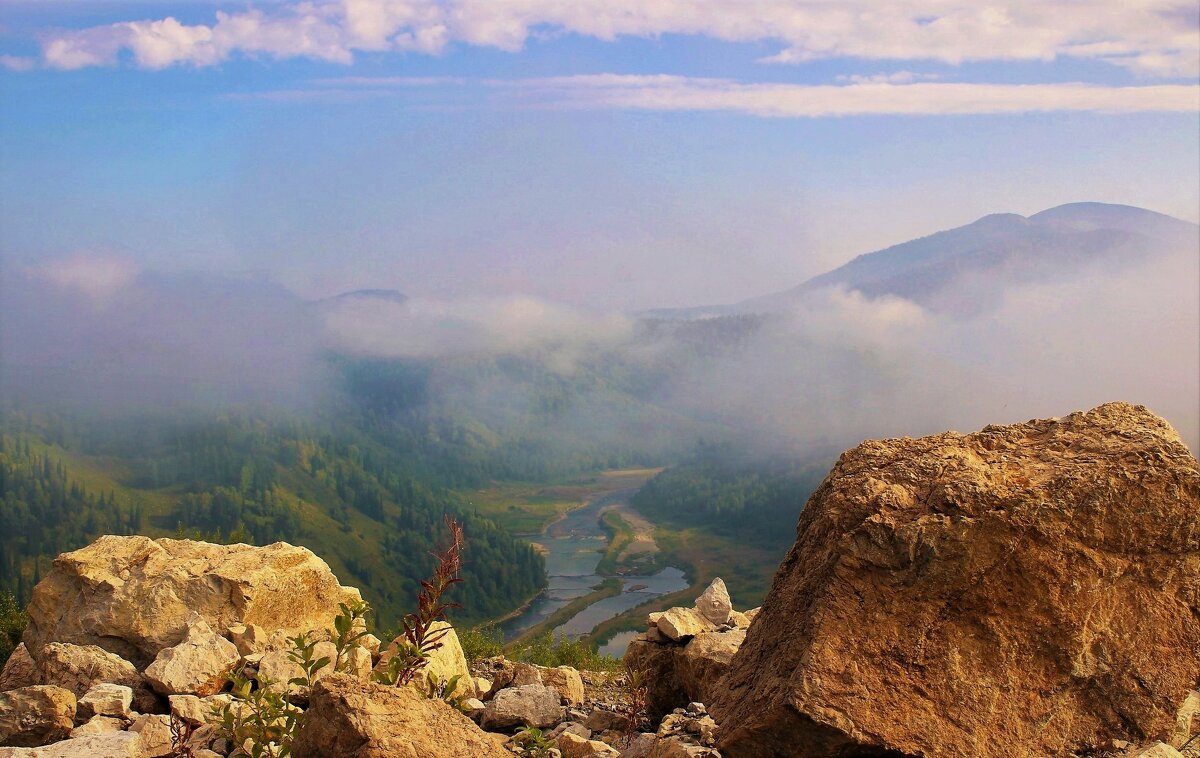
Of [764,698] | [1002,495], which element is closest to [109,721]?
[764,698]

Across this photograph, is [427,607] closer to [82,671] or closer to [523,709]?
[523,709]

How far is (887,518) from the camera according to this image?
11.1m

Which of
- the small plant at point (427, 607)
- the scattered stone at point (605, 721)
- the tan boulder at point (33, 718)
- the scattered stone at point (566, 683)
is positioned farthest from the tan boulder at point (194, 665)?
the scattered stone at point (605, 721)

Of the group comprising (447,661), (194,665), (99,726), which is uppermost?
(99,726)

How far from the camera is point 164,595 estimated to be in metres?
18.9

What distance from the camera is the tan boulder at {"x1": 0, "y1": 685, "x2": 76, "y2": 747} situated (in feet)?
47.5

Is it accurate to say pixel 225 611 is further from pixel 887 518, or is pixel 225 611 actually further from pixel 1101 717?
pixel 1101 717

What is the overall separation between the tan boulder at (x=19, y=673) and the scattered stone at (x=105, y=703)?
2622 mm

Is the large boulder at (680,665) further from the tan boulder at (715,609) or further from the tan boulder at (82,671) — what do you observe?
the tan boulder at (82,671)

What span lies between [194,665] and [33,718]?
2.50 meters

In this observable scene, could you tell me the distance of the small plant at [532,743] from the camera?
14.4 meters

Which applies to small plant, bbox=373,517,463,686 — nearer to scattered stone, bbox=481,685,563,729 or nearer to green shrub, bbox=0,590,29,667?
scattered stone, bbox=481,685,563,729

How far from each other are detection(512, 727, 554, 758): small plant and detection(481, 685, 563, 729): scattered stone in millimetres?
924

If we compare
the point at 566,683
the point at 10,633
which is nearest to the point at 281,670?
the point at 566,683
